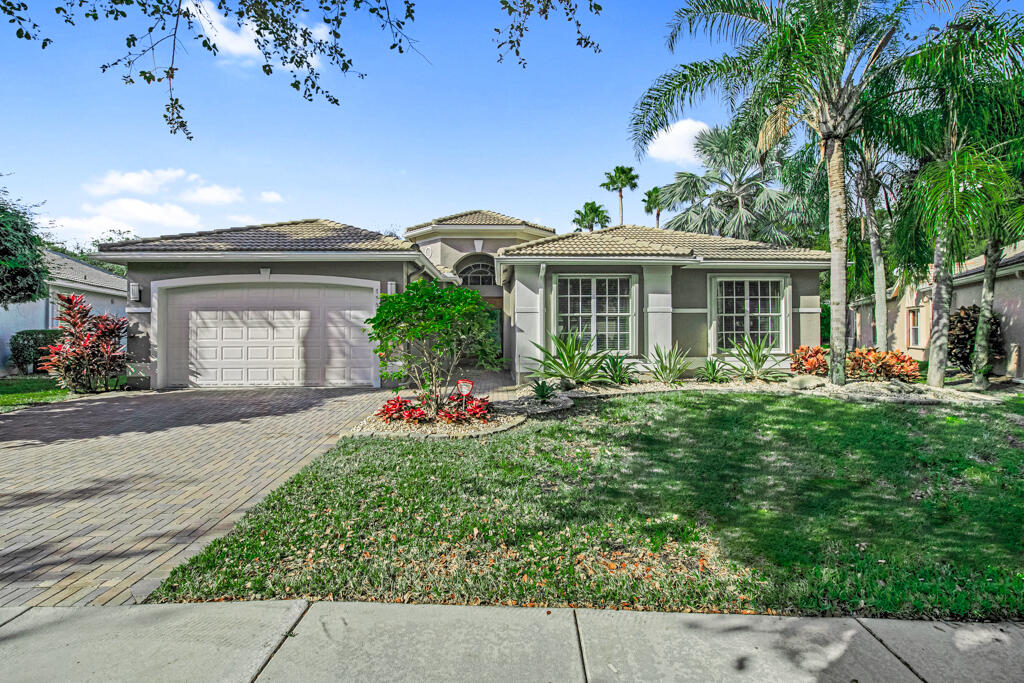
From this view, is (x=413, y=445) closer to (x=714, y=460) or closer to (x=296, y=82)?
(x=714, y=460)

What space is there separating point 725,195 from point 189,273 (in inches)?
877

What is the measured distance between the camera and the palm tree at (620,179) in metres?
29.2

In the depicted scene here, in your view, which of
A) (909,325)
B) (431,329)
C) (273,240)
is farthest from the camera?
(909,325)

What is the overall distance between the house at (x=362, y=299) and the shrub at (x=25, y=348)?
7.13 m

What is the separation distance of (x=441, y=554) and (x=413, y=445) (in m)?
3.27

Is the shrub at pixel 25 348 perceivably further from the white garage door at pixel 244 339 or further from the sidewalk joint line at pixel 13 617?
the sidewalk joint line at pixel 13 617

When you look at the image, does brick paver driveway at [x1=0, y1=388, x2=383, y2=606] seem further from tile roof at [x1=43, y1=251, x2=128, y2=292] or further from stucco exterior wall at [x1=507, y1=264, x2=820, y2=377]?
tile roof at [x1=43, y1=251, x2=128, y2=292]

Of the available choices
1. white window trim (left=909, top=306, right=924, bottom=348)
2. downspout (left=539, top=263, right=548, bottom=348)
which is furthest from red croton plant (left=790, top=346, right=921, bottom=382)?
white window trim (left=909, top=306, right=924, bottom=348)

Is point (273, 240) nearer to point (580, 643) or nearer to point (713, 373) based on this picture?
point (713, 373)

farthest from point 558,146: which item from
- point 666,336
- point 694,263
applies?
point 666,336

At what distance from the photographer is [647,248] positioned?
1243 cm

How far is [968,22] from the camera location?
9617mm

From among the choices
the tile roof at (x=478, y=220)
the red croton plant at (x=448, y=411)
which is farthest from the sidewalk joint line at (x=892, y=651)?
the tile roof at (x=478, y=220)

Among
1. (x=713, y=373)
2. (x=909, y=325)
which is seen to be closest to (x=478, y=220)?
(x=713, y=373)
